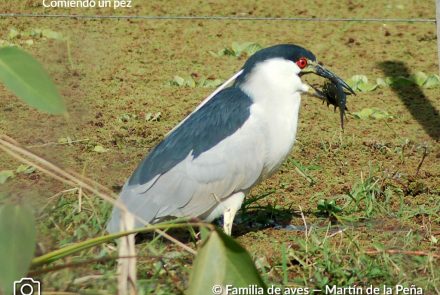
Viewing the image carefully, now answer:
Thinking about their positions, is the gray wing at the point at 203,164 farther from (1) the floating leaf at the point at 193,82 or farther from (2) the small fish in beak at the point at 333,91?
(1) the floating leaf at the point at 193,82

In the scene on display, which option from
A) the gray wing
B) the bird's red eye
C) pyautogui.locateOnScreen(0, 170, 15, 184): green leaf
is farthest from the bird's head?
pyautogui.locateOnScreen(0, 170, 15, 184): green leaf

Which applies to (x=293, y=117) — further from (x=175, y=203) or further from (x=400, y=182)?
(x=400, y=182)

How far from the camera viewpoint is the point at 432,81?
7.34 meters

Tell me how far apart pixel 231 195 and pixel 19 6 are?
472 centimetres

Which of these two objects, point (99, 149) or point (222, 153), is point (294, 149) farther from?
point (222, 153)

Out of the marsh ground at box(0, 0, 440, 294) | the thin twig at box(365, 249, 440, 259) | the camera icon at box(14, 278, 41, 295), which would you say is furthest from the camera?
the thin twig at box(365, 249, 440, 259)

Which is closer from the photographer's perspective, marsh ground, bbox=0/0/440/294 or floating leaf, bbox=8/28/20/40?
marsh ground, bbox=0/0/440/294

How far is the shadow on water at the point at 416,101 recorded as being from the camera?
659 centimetres

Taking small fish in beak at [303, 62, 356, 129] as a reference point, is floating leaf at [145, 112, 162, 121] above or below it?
below

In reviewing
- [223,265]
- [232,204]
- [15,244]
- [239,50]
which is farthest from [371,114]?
[15,244]

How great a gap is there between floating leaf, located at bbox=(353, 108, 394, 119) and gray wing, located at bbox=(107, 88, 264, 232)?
2293mm

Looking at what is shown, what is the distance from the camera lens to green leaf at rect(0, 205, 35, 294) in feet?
7.20

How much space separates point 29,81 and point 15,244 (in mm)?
357

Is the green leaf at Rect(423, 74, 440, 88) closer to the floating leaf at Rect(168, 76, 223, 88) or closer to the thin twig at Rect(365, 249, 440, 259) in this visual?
the floating leaf at Rect(168, 76, 223, 88)
